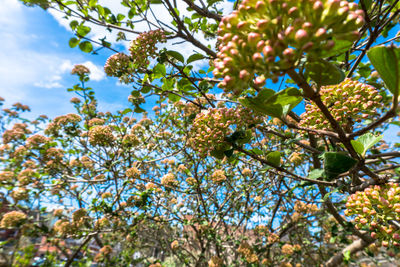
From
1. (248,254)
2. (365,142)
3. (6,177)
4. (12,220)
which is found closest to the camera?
(365,142)

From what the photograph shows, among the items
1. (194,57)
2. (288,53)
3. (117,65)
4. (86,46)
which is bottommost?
(288,53)

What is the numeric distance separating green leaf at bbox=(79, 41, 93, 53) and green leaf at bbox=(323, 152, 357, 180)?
8.88 feet

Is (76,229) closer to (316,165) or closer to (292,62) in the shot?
(316,165)

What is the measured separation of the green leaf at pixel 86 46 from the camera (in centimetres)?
244

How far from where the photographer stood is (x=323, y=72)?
716mm

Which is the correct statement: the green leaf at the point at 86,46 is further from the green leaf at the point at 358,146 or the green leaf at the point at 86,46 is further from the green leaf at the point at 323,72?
the green leaf at the point at 358,146

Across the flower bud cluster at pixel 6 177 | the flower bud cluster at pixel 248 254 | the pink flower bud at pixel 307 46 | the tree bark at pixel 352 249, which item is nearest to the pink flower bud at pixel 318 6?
the pink flower bud at pixel 307 46

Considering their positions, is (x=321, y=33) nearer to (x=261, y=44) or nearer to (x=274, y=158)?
(x=261, y=44)

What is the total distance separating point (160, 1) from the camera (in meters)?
2.23

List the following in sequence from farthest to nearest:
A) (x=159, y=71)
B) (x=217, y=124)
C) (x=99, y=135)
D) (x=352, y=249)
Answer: (x=352, y=249) < (x=99, y=135) < (x=159, y=71) < (x=217, y=124)

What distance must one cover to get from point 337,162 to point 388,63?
409 mm

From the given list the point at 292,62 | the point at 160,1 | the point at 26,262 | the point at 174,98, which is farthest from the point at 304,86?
the point at 26,262

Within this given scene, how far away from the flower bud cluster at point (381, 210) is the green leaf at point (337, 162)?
235 millimetres

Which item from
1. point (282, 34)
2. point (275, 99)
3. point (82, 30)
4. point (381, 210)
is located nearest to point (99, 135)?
point (82, 30)
